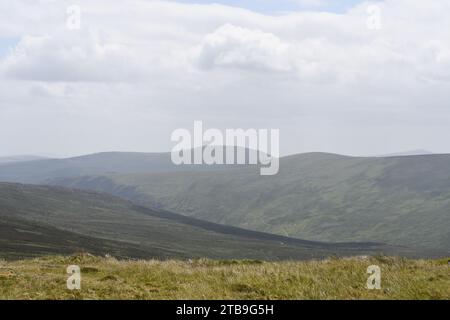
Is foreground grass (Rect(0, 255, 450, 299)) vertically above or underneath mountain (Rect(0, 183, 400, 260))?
above

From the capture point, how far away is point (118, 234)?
11338cm

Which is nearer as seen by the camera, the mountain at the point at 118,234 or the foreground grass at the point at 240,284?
the foreground grass at the point at 240,284

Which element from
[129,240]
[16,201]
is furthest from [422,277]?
[16,201]

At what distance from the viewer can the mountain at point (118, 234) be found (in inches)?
3125

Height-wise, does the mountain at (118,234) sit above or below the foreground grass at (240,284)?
below

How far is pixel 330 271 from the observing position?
16016 mm

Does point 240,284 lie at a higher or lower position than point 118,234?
higher

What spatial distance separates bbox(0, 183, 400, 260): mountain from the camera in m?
79.4

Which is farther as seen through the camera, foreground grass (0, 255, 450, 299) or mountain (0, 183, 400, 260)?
mountain (0, 183, 400, 260)

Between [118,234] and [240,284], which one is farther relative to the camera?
[118,234]
